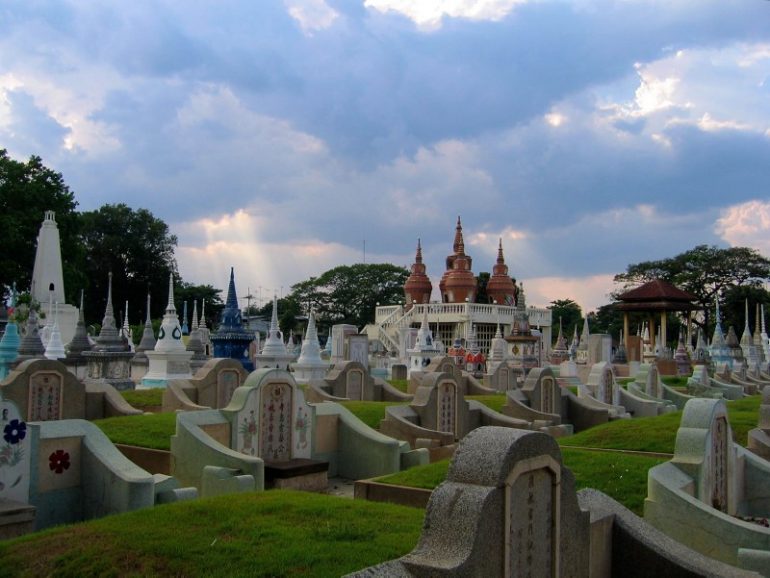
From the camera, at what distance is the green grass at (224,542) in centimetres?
580

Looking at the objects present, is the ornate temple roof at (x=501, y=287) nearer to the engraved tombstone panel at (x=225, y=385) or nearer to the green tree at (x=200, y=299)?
the green tree at (x=200, y=299)

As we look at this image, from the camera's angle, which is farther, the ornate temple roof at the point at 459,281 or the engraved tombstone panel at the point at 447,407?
the ornate temple roof at the point at 459,281

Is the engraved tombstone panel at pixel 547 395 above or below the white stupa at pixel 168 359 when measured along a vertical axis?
below

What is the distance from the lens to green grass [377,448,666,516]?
31.6 ft

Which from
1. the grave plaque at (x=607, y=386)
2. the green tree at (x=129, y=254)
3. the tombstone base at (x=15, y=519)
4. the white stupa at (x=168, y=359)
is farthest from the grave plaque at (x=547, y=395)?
the green tree at (x=129, y=254)

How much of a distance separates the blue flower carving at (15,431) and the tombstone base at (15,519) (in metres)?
0.71

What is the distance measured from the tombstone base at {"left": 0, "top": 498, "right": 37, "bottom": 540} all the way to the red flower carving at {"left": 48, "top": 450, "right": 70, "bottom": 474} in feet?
2.80

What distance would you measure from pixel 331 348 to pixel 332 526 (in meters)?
35.3

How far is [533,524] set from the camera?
5102 mm

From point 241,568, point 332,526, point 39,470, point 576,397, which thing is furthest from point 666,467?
point 576,397

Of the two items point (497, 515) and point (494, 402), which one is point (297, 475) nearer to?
point (497, 515)

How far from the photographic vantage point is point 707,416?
9.17 metres

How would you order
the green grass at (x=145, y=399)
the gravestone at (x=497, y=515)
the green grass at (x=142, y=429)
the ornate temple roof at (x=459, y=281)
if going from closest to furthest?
the gravestone at (x=497, y=515), the green grass at (x=142, y=429), the green grass at (x=145, y=399), the ornate temple roof at (x=459, y=281)

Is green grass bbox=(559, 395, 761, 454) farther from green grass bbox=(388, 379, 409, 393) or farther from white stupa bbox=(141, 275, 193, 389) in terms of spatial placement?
white stupa bbox=(141, 275, 193, 389)
